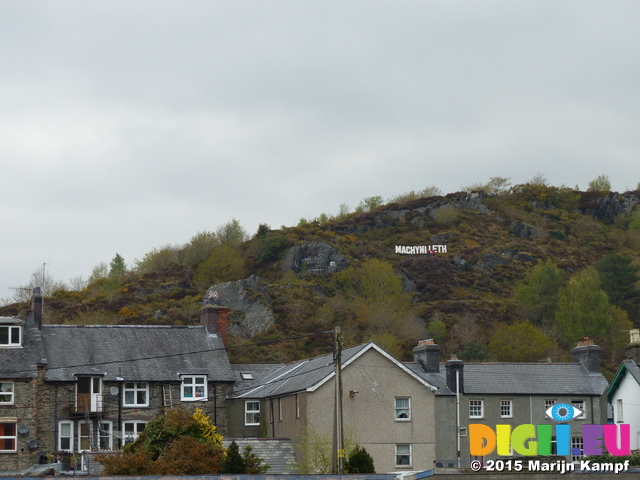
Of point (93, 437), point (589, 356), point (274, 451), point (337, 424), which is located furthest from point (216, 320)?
point (589, 356)

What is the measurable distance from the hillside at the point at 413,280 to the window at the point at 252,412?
30691 millimetres

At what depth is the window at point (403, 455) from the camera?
52.1 meters

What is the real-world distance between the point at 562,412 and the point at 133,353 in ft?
83.5

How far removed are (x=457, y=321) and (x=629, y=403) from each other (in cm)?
5746

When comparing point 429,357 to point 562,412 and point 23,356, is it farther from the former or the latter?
point 23,356

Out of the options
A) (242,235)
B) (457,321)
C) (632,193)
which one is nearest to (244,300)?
(457,321)

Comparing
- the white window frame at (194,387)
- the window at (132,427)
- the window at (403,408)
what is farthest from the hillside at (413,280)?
the window at (132,427)

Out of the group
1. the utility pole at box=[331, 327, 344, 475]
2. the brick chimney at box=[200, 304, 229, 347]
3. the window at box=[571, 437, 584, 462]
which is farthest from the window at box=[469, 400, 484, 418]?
the brick chimney at box=[200, 304, 229, 347]

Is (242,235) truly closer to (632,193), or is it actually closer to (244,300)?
(244,300)

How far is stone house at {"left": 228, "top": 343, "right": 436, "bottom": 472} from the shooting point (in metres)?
51.0

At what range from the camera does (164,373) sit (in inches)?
2233

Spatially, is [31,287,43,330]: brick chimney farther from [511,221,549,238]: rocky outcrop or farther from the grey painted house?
[511,221,549,238]: rocky outcrop

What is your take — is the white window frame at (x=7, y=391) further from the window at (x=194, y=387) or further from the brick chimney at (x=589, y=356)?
the brick chimney at (x=589, y=356)

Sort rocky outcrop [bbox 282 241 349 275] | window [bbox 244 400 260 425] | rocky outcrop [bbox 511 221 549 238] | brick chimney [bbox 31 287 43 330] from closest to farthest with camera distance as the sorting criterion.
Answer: window [bbox 244 400 260 425], brick chimney [bbox 31 287 43 330], rocky outcrop [bbox 282 241 349 275], rocky outcrop [bbox 511 221 549 238]
